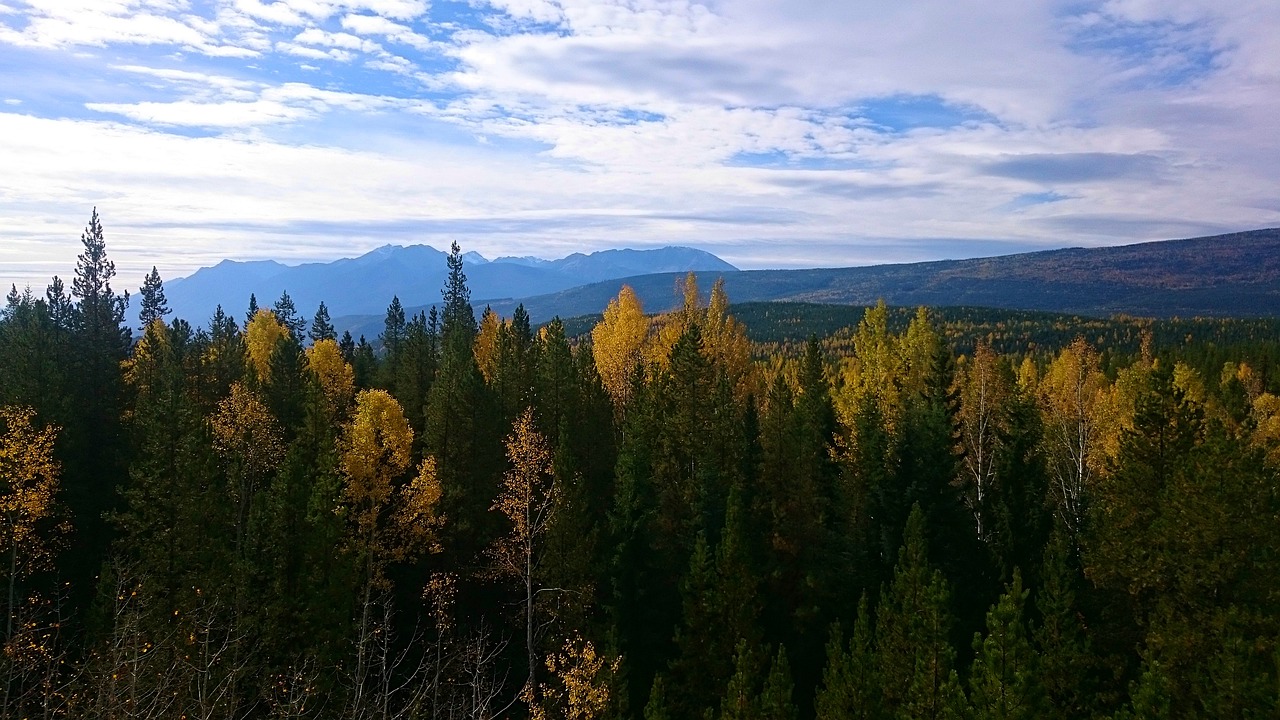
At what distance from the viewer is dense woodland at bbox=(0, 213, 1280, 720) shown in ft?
77.0

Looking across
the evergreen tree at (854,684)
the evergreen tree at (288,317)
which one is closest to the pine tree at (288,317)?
the evergreen tree at (288,317)

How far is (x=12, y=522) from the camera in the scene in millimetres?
30359

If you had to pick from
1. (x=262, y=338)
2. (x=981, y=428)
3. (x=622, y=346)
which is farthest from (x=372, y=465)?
(x=262, y=338)

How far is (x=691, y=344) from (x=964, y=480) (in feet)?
Answer: 72.9

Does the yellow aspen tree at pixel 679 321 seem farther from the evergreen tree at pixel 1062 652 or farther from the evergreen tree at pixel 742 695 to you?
A: the evergreen tree at pixel 1062 652

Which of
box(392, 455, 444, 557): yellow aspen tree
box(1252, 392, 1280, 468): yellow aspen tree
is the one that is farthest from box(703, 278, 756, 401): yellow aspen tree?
box(1252, 392, 1280, 468): yellow aspen tree

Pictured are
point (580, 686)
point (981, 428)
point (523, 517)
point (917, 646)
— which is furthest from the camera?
point (981, 428)

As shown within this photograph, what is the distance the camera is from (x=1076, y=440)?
2093 inches

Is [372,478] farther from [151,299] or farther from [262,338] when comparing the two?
[151,299]

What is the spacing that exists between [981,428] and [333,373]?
153 feet

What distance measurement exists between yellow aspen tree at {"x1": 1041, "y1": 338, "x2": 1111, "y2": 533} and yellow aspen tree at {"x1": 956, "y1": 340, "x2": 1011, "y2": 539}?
3705 mm

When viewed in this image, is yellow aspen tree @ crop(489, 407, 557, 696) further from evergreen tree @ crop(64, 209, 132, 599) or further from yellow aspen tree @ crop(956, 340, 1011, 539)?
yellow aspen tree @ crop(956, 340, 1011, 539)

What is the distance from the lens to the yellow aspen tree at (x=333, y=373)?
53719 mm

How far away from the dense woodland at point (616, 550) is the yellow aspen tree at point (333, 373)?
5.00 m
